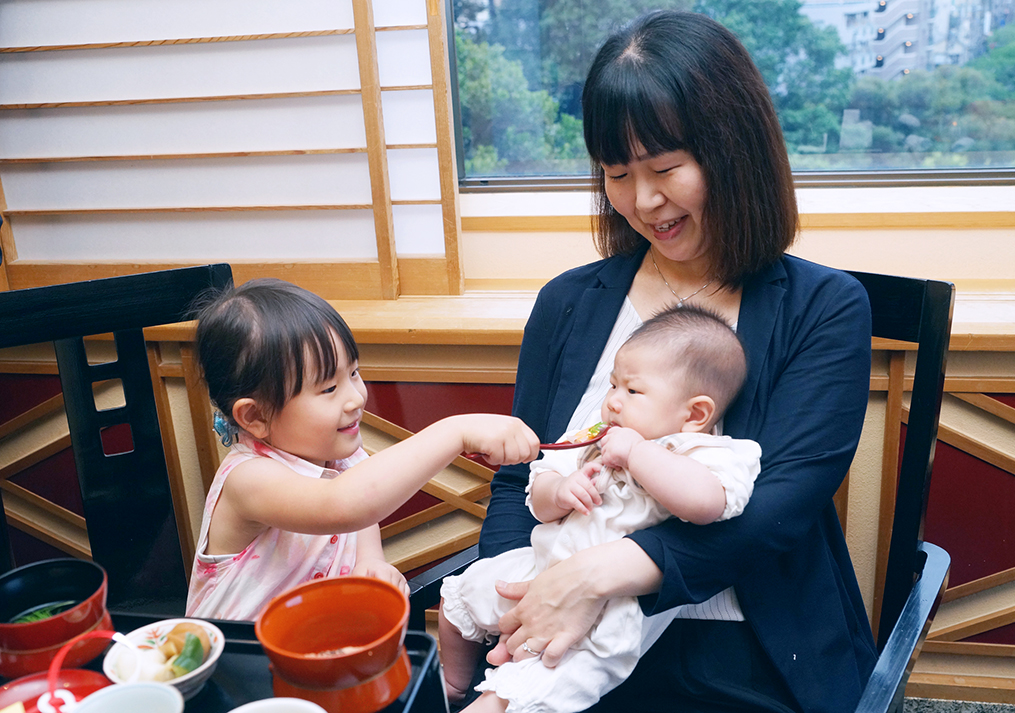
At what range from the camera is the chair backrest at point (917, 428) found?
3.82 feet

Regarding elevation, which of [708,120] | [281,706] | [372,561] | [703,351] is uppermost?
[708,120]

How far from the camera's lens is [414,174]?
7.39 ft

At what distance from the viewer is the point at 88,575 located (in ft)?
2.68

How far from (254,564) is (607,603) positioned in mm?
568

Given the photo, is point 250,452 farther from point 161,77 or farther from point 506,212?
point 161,77

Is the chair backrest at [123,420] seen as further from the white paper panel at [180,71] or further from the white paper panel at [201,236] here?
the white paper panel at [180,71]

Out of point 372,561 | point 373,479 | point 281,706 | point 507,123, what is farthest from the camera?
A: point 507,123

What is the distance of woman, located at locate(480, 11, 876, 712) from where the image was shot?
106cm

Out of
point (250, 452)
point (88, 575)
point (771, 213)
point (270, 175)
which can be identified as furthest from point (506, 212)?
point (88, 575)

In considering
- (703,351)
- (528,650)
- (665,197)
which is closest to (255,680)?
(528,650)

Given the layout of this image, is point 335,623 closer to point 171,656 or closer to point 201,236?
point 171,656

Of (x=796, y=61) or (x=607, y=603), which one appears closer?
(x=607, y=603)

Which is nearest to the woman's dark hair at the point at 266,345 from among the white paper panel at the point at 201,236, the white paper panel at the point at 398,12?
the white paper panel at the point at 201,236

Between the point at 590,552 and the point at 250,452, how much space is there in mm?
574
